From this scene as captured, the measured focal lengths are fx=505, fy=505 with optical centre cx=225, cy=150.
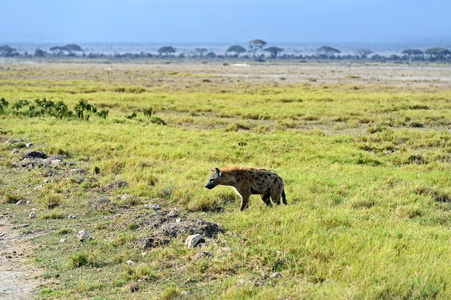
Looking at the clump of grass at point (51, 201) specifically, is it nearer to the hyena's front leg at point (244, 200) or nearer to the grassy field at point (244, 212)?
the grassy field at point (244, 212)

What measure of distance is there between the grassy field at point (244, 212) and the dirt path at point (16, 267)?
218 millimetres

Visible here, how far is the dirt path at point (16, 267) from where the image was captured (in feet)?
20.3

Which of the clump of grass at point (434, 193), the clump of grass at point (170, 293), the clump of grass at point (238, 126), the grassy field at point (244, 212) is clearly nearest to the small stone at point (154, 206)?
the grassy field at point (244, 212)

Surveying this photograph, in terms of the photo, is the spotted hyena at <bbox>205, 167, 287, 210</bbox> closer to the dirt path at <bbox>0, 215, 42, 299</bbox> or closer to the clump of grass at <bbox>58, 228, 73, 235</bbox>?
the clump of grass at <bbox>58, 228, 73, 235</bbox>

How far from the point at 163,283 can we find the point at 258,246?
55.6 inches

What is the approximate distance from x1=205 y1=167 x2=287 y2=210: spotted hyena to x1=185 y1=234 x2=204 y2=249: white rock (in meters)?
1.86

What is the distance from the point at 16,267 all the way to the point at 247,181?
4022mm

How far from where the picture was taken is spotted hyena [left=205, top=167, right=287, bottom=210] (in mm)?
9078

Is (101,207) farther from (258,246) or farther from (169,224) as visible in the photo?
(258,246)

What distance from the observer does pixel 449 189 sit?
1107 centimetres

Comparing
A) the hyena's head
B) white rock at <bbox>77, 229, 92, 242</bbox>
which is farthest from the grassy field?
the hyena's head

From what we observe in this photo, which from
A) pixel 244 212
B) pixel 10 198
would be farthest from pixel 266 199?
pixel 10 198

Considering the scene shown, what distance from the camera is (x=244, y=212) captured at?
8828 mm

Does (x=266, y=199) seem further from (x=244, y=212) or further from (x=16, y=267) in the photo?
(x=16, y=267)
